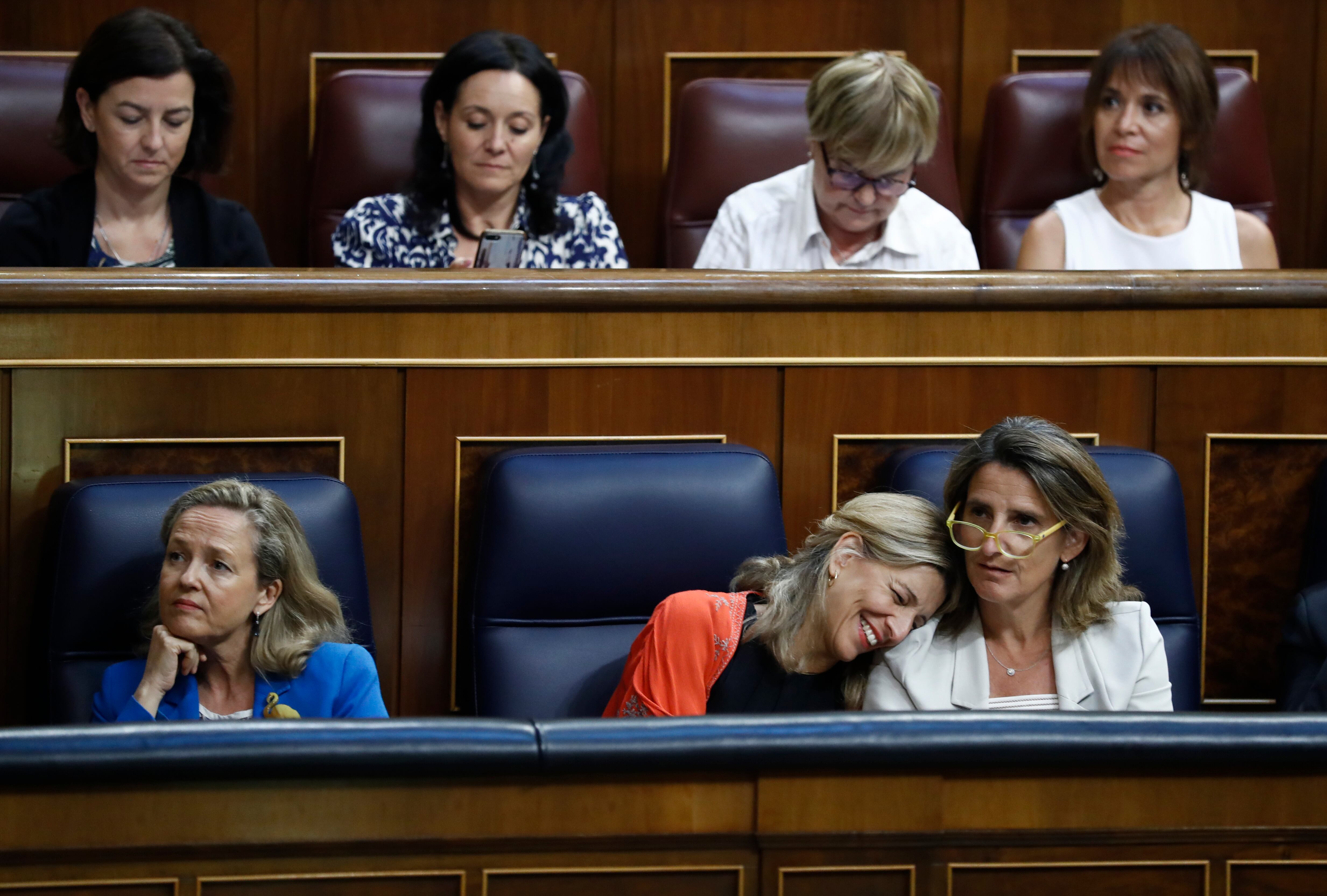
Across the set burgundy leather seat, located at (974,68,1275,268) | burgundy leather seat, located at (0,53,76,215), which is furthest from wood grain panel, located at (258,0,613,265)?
burgundy leather seat, located at (974,68,1275,268)

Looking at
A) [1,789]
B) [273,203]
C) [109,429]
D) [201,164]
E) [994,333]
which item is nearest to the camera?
[1,789]

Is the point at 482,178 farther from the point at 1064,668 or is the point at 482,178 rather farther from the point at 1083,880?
the point at 1083,880

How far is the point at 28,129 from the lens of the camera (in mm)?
1658

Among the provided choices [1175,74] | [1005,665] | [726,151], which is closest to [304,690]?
[1005,665]

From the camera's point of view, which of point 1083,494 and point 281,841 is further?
point 1083,494

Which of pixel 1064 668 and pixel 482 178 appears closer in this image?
pixel 1064 668

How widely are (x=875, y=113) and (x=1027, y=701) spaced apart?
2.14ft

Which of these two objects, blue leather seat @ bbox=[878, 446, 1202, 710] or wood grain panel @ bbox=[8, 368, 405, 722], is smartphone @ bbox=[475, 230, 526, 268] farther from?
blue leather seat @ bbox=[878, 446, 1202, 710]

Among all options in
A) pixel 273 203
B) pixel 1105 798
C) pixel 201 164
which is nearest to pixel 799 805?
pixel 1105 798

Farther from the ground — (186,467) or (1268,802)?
(186,467)

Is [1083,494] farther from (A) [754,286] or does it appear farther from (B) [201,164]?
(B) [201,164]

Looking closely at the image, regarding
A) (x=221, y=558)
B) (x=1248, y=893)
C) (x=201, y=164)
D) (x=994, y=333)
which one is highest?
(x=201, y=164)

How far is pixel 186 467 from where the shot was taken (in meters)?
1.19

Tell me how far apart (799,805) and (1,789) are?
0.33 m
